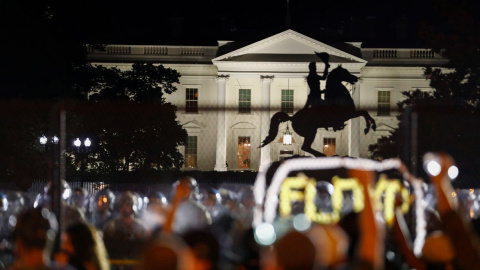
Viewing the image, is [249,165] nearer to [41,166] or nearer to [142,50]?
[41,166]

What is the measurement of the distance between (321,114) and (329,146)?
43.9 feet

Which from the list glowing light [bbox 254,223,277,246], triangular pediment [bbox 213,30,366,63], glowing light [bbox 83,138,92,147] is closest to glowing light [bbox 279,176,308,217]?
glowing light [bbox 254,223,277,246]

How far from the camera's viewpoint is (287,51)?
194 ft

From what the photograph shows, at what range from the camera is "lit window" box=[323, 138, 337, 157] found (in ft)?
79.7

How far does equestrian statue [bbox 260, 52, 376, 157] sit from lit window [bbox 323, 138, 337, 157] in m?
1.25

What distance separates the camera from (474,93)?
35250 millimetres

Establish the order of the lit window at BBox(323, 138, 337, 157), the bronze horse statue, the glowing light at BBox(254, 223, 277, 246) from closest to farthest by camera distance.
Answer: the glowing light at BBox(254, 223, 277, 246) → the bronze horse statue → the lit window at BBox(323, 138, 337, 157)

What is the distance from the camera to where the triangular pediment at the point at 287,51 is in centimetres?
5803

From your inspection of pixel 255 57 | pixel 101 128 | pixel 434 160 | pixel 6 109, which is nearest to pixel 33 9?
pixel 101 128

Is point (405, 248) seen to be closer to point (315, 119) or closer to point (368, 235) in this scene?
point (368, 235)

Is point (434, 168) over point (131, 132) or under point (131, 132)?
under

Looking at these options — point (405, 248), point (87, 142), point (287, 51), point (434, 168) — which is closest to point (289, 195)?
point (405, 248)

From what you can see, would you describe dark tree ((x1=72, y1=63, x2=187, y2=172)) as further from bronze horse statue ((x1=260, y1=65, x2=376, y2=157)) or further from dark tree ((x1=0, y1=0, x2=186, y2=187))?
bronze horse statue ((x1=260, y1=65, x2=376, y2=157))

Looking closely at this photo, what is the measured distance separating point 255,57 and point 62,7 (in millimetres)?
33360
